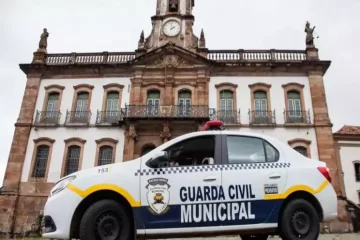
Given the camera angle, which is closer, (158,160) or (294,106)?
(158,160)

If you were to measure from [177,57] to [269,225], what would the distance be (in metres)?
17.5

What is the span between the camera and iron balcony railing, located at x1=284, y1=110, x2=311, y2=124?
63.1 ft

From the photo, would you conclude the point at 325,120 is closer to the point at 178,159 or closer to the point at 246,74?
the point at 246,74

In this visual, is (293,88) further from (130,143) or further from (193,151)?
(193,151)

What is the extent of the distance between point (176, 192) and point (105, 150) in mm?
15575

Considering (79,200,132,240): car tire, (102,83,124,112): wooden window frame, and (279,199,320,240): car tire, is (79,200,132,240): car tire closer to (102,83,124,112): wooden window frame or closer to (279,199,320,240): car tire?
(279,199,320,240): car tire

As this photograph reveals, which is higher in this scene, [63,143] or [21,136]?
[21,136]

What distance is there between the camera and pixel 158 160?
478 cm

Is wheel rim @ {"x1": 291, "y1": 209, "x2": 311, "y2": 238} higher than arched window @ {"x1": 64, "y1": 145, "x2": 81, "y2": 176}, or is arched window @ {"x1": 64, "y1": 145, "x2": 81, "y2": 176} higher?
arched window @ {"x1": 64, "y1": 145, "x2": 81, "y2": 176}

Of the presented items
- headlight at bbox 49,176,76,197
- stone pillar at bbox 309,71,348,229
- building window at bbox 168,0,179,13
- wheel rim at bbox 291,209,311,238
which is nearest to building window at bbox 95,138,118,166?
building window at bbox 168,0,179,13

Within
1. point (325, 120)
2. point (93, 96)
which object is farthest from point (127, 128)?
point (325, 120)

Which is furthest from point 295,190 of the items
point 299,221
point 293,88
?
point 293,88

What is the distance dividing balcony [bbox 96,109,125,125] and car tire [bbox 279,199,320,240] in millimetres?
15802

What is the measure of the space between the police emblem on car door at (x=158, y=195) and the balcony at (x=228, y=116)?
49.6 feet
